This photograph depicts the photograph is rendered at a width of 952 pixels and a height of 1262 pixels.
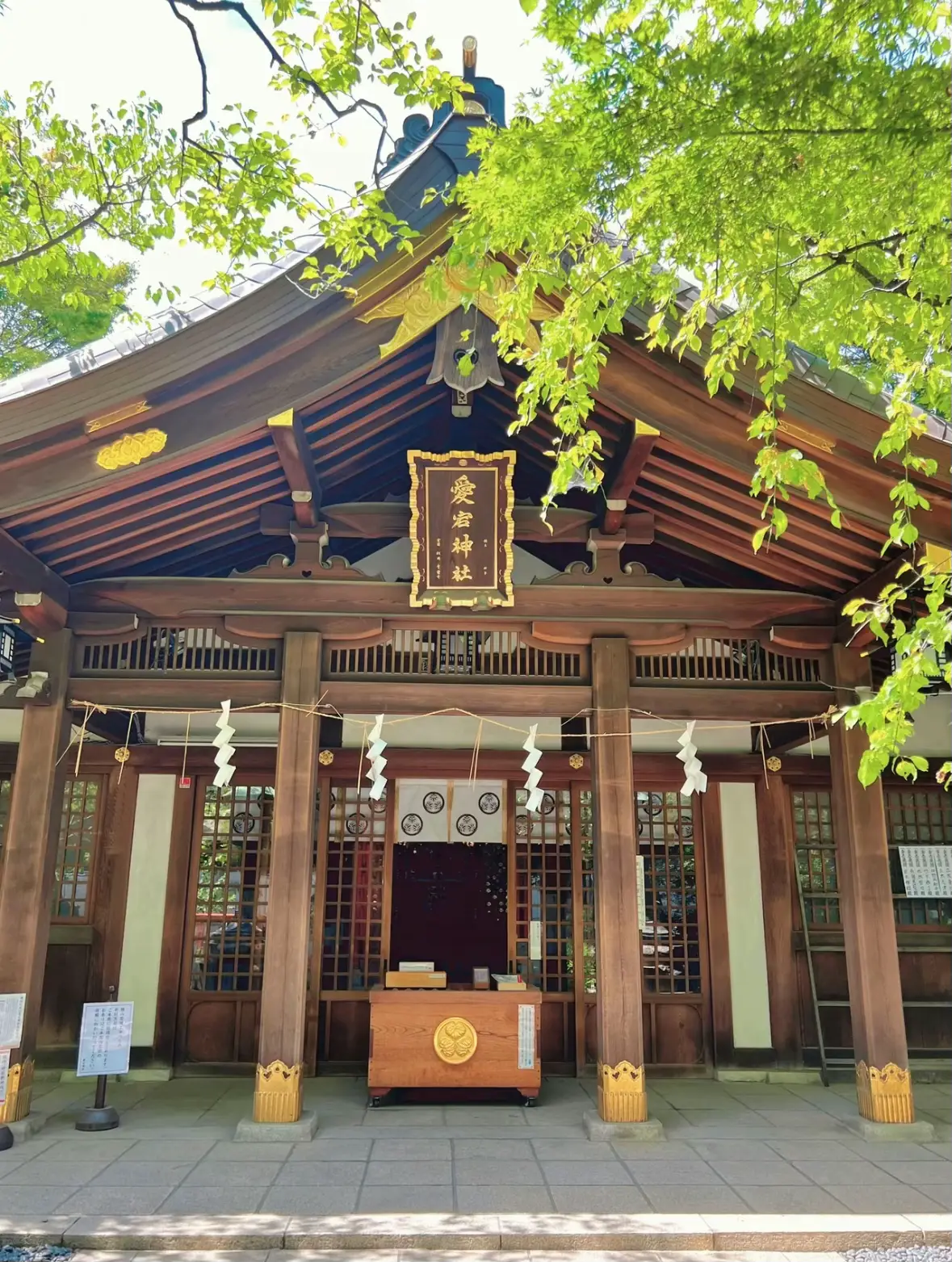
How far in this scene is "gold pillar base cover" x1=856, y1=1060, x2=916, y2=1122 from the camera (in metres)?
6.55

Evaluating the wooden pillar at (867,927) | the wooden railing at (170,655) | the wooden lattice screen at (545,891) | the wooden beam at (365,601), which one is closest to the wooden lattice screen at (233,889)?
the wooden railing at (170,655)

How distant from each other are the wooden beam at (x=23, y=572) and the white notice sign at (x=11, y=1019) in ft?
9.40

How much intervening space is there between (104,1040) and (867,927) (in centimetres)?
580

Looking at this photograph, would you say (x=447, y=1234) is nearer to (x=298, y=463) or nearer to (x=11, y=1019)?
(x=11, y=1019)

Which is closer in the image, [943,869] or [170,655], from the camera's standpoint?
[170,655]

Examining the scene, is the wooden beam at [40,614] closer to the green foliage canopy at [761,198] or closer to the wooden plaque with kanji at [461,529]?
the wooden plaque with kanji at [461,529]

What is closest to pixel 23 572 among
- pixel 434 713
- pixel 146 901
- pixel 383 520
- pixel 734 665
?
pixel 383 520

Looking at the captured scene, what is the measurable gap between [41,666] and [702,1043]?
695 cm

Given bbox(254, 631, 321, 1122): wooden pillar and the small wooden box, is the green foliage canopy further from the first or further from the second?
the small wooden box

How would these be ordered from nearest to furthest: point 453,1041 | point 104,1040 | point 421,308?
point 421,308, point 104,1040, point 453,1041

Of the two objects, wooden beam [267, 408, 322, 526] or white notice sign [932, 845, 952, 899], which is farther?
white notice sign [932, 845, 952, 899]

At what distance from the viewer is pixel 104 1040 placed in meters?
6.63

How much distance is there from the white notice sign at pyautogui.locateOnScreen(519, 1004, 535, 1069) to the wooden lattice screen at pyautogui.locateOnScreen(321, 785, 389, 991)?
5.79ft

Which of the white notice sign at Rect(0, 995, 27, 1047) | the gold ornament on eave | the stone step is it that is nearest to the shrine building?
the gold ornament on eave
